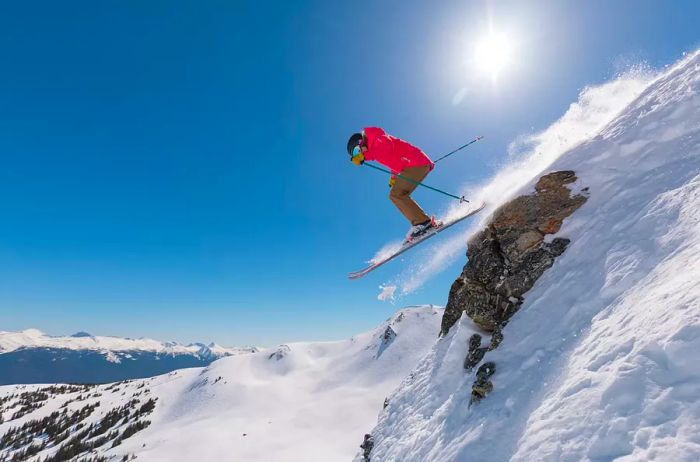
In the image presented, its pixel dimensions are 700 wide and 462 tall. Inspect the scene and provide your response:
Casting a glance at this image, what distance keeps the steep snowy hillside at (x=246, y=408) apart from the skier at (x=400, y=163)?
2632 cm

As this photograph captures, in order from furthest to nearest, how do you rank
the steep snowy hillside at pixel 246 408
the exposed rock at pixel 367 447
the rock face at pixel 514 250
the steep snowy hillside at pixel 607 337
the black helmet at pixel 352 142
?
the steep snowy hillside at pixel 246 408, the exposed rock at pixel 367 447, the black helmet at pixel 352 142, the rock face at pixel 514 250, the steep snowy hillside at pixel 607 337

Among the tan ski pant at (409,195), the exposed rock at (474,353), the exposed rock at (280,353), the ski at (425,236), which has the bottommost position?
the exposed rock at (474,353)

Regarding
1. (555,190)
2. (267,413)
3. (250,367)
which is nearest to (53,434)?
(250,367)

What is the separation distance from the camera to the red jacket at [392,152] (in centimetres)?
1241

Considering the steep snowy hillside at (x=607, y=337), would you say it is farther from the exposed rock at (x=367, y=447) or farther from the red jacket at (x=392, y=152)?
the red jacket at (x=392, y=152)

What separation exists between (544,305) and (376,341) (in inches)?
2444

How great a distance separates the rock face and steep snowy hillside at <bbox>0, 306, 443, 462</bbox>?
1045 inches

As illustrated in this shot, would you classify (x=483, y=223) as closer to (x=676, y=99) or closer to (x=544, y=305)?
(x=544, y=305)

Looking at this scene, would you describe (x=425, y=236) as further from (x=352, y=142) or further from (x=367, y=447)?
(x=367, y=447)

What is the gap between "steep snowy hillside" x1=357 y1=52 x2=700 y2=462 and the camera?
4188 millimetres

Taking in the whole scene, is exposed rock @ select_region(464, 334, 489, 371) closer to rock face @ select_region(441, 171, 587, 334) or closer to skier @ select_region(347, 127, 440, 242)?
rock face @ select_region(441, 171, 587, 334)

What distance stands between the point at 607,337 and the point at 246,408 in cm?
5832

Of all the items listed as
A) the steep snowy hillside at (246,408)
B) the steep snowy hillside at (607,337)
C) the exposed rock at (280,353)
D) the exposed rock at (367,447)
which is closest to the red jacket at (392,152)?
the steep snowy hillside at (607,337)

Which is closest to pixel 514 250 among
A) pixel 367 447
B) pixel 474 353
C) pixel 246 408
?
pixel 474 353
